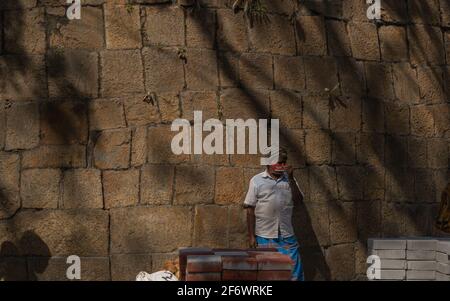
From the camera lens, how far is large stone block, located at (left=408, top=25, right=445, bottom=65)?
961 centimetres

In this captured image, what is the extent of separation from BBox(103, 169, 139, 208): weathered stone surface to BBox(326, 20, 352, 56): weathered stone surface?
2904 mm

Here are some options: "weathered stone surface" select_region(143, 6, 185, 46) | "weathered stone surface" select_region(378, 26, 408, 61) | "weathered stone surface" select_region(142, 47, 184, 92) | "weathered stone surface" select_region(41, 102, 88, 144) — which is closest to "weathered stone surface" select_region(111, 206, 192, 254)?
"weathered stone surface" select_region(41, 102, 88, 144)

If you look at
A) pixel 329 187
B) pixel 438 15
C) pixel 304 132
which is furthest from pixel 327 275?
pixel 438 15

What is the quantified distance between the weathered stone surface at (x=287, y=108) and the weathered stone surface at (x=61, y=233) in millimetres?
2323

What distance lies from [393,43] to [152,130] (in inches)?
134

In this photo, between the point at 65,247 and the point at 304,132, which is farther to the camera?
the point at 304,132

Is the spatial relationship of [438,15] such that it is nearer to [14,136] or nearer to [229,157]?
[229,157]

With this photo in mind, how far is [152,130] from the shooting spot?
328 inches

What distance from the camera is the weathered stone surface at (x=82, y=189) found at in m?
8.22

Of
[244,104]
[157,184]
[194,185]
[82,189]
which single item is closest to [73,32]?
[82,189]

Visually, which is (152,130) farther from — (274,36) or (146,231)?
(274,36)

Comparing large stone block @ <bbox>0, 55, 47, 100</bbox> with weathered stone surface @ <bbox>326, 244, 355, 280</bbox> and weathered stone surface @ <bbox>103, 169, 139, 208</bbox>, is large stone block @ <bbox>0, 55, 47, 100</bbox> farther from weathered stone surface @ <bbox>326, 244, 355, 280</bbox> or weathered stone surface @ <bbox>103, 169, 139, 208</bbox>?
weathered stone surface @ <bbox>326, 244, 355, 280</bbox>
